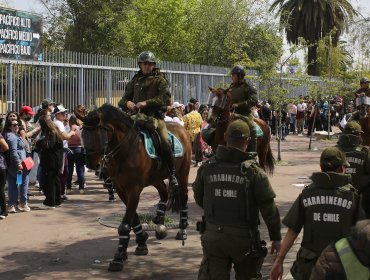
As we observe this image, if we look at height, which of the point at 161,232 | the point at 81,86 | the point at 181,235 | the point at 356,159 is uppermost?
the point at 81,86

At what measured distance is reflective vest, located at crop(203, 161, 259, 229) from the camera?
5.07 meters

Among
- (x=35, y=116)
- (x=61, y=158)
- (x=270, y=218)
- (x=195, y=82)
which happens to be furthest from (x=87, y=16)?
(x=270, y=218)

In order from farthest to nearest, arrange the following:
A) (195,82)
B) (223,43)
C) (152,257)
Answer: (223,43), (195,82), (152,257)

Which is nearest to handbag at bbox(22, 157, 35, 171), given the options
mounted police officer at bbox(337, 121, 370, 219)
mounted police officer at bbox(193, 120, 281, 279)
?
mounted police officer at bbox(337, 121, 370, 219)

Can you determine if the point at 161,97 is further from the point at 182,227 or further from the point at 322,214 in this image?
the point at 322,214

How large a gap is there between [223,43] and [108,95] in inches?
731

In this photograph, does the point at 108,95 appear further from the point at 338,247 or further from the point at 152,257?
the point at 338,247

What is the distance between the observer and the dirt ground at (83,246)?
26.7 feet

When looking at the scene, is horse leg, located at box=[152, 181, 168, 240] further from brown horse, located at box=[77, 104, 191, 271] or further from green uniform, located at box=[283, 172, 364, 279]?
green uniform, located at box=[283, 172, 364, 279]

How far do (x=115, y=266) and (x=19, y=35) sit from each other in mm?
10822

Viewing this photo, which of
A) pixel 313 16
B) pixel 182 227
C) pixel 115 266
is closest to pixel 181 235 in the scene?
pixel 182 227

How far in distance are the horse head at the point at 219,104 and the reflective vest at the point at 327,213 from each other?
243 inches

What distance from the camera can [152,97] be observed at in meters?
9.43

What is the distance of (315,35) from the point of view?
4650 cm
